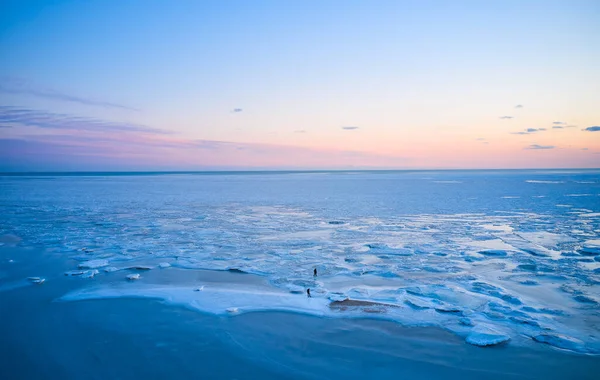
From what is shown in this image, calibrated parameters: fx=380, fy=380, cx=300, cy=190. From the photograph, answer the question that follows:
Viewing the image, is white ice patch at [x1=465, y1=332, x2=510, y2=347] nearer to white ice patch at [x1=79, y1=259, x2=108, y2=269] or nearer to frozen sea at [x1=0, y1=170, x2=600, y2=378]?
frozen sea at [x1=0, y1=170, x2=600, y2=378]

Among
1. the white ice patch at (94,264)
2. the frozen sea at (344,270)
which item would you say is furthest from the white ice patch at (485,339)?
the white ice patch at (94,264)

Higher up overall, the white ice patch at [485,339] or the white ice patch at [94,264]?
the white ice patch at [94,264]

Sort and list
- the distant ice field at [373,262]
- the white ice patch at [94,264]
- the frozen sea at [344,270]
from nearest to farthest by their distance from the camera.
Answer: the frozen sea at [344,270]
the distant ice field at [373,262]
the white ice patch at [94,264]

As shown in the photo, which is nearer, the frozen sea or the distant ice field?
the frozen sea

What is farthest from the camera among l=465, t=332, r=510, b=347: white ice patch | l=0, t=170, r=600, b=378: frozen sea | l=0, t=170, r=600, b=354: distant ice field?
l=0, t=170, r=600, b=354: distant ice field

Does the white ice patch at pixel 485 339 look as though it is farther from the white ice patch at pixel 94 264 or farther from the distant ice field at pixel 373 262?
the white ice patch at pixel 94 264

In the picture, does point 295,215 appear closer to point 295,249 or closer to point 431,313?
point 295,249

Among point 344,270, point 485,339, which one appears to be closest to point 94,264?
point 344,270

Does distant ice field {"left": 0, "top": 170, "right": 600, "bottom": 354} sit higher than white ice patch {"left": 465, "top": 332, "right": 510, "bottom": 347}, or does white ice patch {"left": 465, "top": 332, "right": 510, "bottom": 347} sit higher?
distant ice field {"left": 0, "top": 170, "right": 600, "bottom": 354}

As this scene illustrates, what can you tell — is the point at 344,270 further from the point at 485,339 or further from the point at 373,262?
the point at 485,339

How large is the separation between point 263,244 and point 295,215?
5.05 metres

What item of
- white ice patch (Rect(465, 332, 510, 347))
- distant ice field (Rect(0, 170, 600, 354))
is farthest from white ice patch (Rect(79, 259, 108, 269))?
white ice patch (Rect(465, 332, 510, 347))

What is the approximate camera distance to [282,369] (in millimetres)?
3693

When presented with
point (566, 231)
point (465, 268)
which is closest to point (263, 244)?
point (465, 268)
